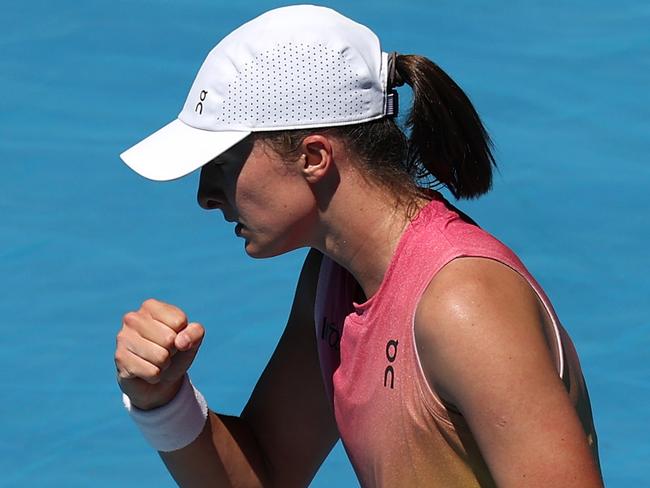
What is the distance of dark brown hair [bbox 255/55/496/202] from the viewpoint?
2.52 metres

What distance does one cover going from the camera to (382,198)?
252cm

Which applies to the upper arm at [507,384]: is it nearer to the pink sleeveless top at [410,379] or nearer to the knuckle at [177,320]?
the pink sleeveless top at [410,379]

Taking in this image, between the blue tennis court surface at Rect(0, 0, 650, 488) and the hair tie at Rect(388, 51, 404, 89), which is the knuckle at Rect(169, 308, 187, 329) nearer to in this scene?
the hair tie at Rect(388, 51, 404, 89)

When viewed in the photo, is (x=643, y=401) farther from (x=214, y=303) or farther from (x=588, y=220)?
(x=214, y=303)

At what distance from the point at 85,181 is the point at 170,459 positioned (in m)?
2.70

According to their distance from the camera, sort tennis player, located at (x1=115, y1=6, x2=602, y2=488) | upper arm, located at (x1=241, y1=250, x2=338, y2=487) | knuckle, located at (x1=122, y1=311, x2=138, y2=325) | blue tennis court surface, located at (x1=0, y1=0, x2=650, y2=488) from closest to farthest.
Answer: tennis player, located at (x1=115, y1=6, x2=602, y2=488) → knuckle, located at (x1=122, y1=311, x2=138, y2=325) → upper arm, located at (x1=241, y1=250, x2=338, y2=487) → blue tennis court surface, located at (x1=0, y1=0, x2=650, y2=488)

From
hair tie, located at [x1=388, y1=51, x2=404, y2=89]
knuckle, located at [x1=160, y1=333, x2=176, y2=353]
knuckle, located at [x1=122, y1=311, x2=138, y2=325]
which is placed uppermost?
hair tie, located at [x1=388, y1=51, x2=404, y2=89]

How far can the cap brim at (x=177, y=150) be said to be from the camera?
248cm

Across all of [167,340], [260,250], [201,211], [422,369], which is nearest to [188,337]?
[167,340]

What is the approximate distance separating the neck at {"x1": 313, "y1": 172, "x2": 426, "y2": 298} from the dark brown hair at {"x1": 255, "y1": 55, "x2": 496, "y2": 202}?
3 centimetres

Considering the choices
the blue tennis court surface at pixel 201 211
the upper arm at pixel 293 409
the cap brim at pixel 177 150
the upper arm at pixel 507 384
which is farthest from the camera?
the blue tennis court surface at pixel 201 211

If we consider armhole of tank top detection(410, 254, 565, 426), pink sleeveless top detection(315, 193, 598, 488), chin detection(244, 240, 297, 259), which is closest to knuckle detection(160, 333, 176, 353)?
chin detection(244, 240, 297, 259)

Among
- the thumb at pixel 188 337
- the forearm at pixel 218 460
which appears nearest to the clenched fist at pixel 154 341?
the thumb at pixel 188 337

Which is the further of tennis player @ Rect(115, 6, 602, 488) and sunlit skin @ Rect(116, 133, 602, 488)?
tennis player @ Rect(115, 6, 602, 488)
